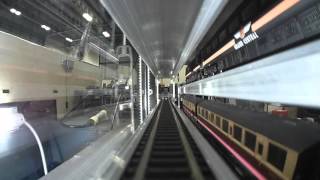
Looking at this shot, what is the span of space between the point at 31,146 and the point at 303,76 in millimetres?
2653

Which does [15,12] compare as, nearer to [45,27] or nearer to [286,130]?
[45,27]

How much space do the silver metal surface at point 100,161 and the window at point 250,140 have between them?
4.33 feet

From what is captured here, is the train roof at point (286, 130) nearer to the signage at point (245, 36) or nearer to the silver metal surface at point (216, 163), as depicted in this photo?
the silver metal surface at point (216, 163)

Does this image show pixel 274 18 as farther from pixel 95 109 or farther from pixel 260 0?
pixel 95 109

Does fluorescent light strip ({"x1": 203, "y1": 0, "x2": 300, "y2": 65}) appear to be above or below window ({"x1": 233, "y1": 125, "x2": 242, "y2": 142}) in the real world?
above

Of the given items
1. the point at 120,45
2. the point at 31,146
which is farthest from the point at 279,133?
the point at 120,45

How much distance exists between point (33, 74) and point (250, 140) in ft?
7.13

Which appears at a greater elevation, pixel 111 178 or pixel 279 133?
pixel 279 133

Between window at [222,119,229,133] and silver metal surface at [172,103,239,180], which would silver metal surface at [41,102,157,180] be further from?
window at [222,119,229,133]

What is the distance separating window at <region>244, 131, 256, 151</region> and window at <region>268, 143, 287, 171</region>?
37 cm

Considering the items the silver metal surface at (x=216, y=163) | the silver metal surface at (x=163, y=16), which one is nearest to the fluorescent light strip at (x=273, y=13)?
the silver metal surface at (x=163, y=16)

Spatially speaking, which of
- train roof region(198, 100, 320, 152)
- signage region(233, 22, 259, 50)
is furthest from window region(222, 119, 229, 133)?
signage region(233, 22, 259, 50)

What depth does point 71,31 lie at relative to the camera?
161 inches

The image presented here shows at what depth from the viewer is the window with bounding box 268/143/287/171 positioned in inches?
71.1
